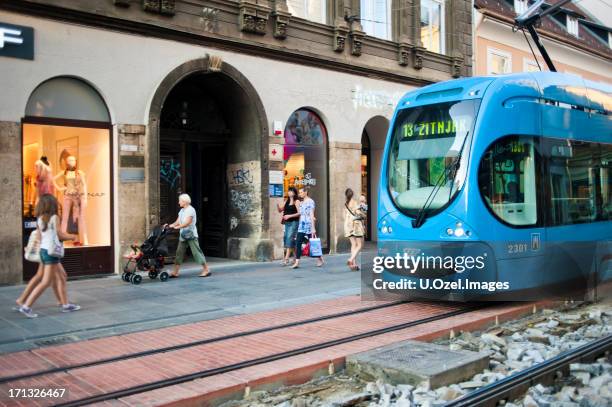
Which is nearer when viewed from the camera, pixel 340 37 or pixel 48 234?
pixel 48 234

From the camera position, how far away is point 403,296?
10.0 m

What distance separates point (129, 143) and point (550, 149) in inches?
317

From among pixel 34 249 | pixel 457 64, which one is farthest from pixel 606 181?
pixel 457 64

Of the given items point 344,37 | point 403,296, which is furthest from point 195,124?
point 403,296

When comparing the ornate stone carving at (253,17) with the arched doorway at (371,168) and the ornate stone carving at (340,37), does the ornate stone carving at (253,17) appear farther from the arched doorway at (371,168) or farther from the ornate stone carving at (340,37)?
the arched doorway at (371,168)

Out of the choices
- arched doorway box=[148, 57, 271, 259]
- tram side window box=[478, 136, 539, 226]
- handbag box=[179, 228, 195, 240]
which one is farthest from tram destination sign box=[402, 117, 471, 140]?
arched doorway box=[148, 57, 271, 259]

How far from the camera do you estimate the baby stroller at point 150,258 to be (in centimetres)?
1180

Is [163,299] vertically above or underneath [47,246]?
underneath

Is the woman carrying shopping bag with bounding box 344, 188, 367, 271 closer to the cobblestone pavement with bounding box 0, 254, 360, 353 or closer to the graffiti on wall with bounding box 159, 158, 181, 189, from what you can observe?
the cobblestone pavement with bounding box 0, 254, 360, 353

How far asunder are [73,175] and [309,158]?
6.58 m

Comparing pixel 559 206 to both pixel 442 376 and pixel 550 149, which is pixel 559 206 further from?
pixel 442 376

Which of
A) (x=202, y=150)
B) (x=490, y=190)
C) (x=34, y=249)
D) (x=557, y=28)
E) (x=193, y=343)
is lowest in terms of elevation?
(x=193, y=343)

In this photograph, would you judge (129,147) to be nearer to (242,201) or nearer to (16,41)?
(16,41)

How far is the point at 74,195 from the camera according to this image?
41.1 ft
